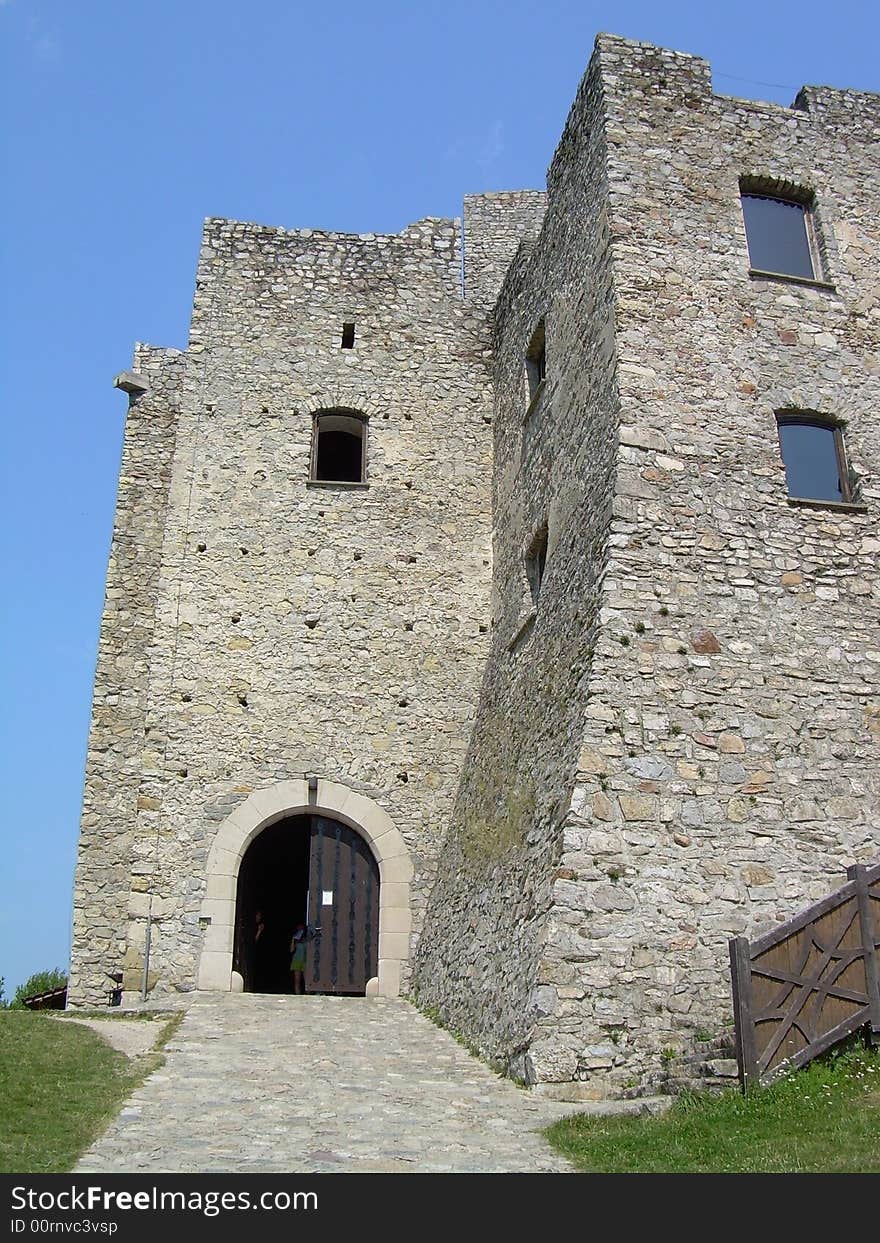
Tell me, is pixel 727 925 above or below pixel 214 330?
below

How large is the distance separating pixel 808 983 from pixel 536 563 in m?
6.54

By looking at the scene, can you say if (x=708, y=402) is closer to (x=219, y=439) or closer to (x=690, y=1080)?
(x=690, y=1080)

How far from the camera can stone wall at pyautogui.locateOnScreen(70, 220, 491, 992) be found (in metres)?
12.7

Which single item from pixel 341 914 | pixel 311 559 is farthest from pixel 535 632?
pixel 341 914

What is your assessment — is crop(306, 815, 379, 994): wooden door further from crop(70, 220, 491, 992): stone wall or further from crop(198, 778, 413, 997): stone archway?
crop(70, 220, 491, 992): stone wall

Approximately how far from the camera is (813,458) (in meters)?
10.3

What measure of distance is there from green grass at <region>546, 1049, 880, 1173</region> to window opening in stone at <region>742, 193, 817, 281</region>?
7.85 meters

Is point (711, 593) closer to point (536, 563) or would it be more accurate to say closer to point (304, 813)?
point (536, 563)

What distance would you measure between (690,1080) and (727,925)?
140 cm

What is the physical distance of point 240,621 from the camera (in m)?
13.4

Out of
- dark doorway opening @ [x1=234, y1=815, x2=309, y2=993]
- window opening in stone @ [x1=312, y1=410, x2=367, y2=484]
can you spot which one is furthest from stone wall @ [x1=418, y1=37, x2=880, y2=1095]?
window opening in stone @ [x1=312, y1=410, x2=367, y2=484]
